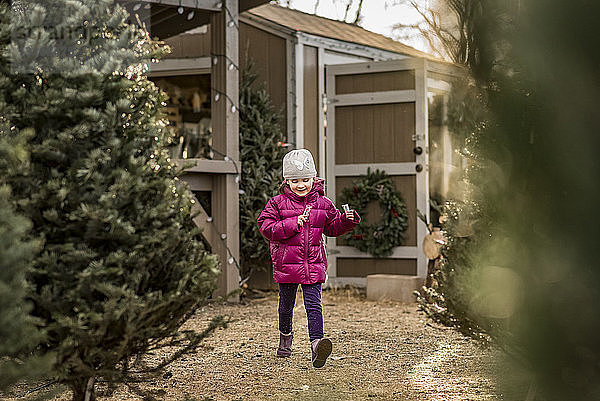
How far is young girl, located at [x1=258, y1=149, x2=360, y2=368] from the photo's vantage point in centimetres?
416

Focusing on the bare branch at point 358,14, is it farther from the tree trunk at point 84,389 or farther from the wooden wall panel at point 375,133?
the tree trunk at point 84,389

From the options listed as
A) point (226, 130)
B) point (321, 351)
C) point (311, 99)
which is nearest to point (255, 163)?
point (226, 130)

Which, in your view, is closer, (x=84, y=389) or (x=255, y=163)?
(x=84, y=389)

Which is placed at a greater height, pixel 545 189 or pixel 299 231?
pixel 545 189

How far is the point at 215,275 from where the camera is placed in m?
2.60

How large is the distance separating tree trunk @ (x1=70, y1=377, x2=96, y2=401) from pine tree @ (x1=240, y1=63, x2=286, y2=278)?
466cm

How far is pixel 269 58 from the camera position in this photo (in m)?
7.98

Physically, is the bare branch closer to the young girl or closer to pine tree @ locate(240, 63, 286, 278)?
pine tree @ locate(240, 63, 286, 278)

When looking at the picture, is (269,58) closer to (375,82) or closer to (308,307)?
(375,82)

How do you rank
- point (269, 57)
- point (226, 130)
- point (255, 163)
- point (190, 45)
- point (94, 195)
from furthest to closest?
1. point (190, 45)
2. point (269, 57)
3. point (255, 163)
4. point (226, 130)
5. point (94, 195)

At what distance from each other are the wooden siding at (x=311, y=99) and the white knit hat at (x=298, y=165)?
3759 millimetres

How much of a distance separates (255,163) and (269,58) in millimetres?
1354

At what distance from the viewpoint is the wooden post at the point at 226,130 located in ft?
21.4

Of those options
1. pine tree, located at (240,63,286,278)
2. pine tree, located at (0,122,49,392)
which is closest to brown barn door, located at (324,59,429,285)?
pine tree, located at (240,63,286,278)
